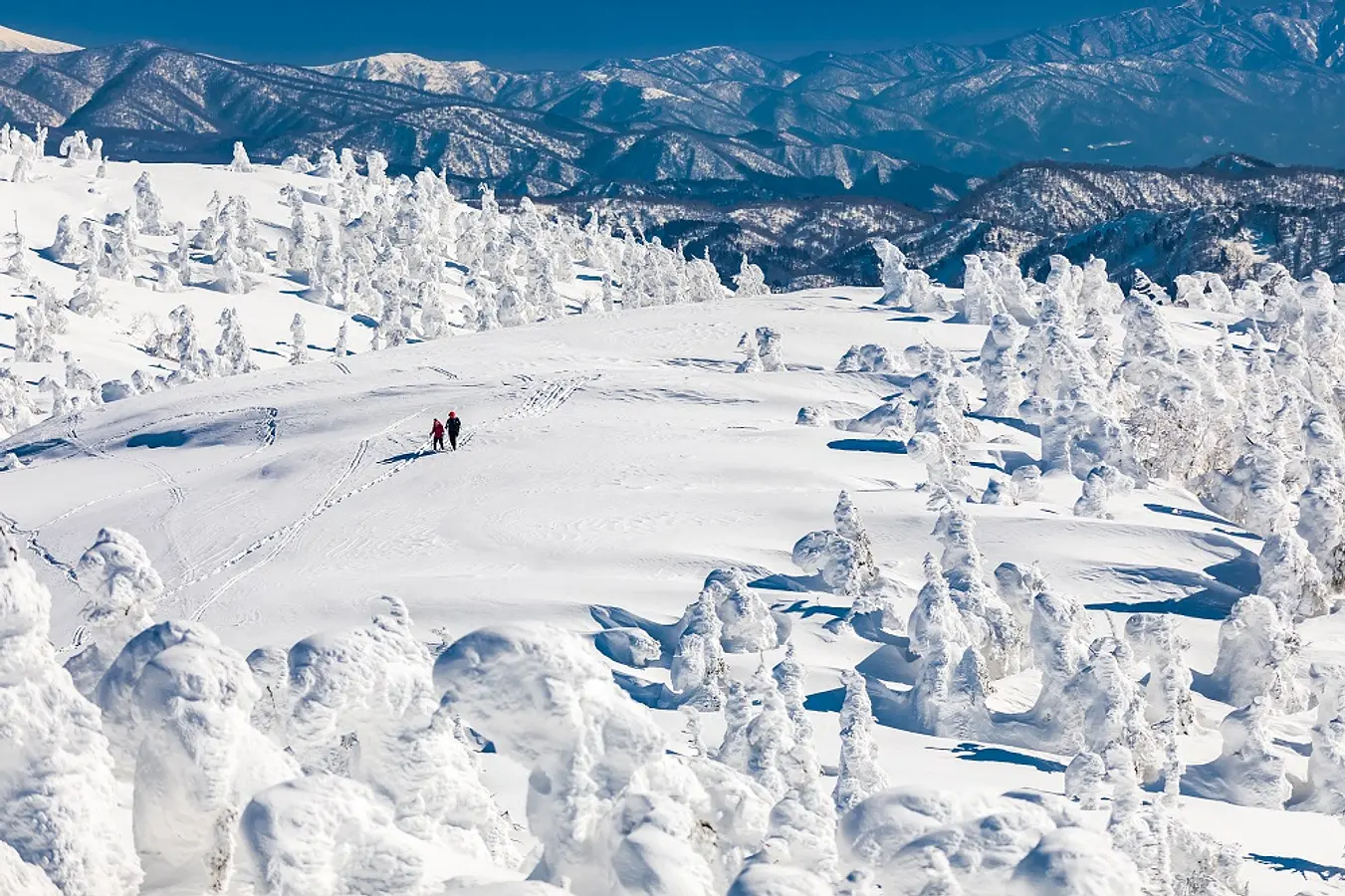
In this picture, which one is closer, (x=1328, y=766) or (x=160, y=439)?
(x=1328, y=766)

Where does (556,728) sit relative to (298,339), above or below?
above

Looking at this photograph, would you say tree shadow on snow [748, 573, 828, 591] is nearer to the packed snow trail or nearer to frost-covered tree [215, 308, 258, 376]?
the packed snow trail

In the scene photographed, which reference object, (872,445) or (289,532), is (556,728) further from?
(872,445)

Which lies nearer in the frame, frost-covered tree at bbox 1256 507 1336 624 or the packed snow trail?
the packed snow trail

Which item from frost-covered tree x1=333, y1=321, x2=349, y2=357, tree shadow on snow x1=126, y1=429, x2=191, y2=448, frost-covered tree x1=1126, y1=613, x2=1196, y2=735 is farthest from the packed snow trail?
frost-covered tree x1=333, y1=321, x2=349, y2=357

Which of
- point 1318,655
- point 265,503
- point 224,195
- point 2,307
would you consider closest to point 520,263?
point 224,195

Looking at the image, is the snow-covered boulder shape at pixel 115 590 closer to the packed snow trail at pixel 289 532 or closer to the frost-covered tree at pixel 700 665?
the frost-covered tree at pixel 700 665

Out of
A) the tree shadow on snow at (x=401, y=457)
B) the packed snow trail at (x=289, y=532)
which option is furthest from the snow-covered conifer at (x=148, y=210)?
the tree shadow on snow at (x=401, y=457)

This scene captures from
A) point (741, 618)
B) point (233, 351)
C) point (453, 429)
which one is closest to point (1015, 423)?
point (453, 429)
